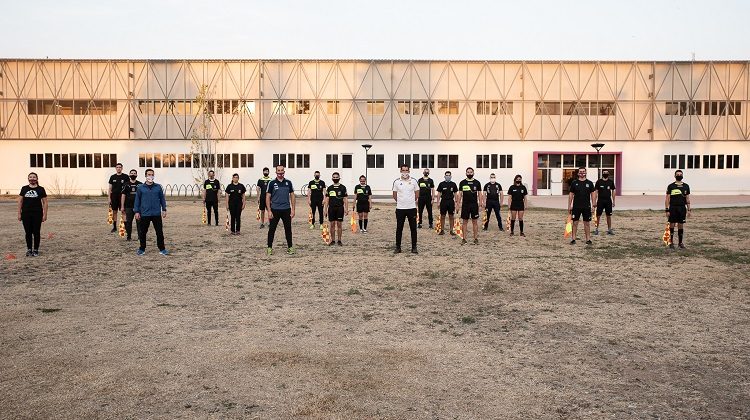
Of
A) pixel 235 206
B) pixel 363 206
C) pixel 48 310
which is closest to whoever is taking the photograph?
pixel 48 310

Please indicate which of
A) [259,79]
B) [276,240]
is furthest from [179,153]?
[276,240]

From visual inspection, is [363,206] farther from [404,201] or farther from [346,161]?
[346,161]

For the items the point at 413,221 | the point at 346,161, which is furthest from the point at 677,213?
the point at 346,161

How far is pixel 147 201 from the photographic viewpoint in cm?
1416

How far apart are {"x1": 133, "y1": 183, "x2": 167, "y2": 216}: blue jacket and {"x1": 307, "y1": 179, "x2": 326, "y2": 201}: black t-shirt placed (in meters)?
5.45

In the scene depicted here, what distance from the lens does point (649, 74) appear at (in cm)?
4384

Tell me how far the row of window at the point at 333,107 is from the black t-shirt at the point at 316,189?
25.9 meters

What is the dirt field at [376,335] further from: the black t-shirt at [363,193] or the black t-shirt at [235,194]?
the black t-shirt at [363,193]

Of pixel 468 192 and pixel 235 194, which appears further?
pixel 235 194

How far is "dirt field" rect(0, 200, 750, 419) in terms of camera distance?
5234mm

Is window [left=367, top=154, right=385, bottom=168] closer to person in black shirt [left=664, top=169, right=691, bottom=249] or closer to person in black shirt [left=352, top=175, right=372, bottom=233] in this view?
person in black shirt [left=352, top=175, right=372, bottom=233]

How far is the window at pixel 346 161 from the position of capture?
44375 mm

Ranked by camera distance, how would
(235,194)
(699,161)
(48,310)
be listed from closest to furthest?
(48,310) → (235,194) → (699,161)

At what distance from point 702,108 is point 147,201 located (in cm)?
4179
